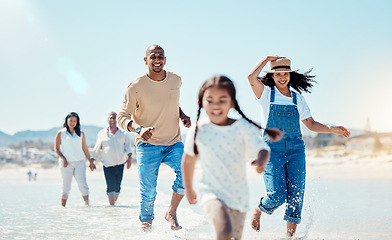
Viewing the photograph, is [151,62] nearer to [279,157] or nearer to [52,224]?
[279,157]

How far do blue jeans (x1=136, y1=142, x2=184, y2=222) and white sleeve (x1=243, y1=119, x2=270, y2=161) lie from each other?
2.50 m

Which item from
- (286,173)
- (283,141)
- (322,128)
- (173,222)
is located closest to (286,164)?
(286,173)

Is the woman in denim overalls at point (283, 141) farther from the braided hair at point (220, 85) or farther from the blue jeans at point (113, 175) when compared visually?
the blue jeans at point (113, 175)

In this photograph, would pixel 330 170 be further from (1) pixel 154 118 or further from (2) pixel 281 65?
(1) pixel 154 118

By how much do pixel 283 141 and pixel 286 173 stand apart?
15.9 inches

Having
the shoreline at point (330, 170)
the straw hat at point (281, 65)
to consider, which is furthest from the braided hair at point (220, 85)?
the shoreline at point (330, 170)

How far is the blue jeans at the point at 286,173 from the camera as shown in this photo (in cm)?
542

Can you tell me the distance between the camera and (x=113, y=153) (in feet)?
35.5

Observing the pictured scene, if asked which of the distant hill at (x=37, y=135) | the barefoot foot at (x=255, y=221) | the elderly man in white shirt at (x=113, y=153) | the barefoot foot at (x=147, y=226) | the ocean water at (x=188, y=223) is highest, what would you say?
the elderly man in white shirt at (x=113, y=153)

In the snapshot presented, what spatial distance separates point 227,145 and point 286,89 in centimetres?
241

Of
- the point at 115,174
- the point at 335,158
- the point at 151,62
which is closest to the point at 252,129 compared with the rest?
the point at 151,62

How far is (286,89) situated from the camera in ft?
19.0

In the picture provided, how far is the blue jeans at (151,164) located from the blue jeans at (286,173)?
1.27 metres

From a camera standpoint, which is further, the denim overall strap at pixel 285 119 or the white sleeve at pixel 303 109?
the white sleeve at pixel 303 109
